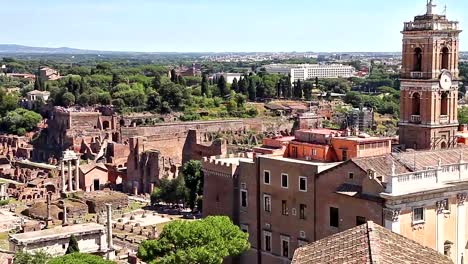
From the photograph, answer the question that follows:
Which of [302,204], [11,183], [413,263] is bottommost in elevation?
[11,183]

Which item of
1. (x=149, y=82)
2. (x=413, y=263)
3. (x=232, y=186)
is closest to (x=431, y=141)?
(x=232, y=186)

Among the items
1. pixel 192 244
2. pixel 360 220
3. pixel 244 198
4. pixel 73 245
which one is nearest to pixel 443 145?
pixel 360 220

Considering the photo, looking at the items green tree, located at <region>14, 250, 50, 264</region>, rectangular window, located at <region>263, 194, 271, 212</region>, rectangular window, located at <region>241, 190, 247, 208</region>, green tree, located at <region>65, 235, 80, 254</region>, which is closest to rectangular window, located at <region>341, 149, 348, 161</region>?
rectangular window, located at <region>263, 194, 271, 212</region>

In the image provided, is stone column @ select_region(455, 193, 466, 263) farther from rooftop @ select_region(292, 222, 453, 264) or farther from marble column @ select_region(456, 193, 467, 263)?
rooftop @ select_region(292, 222, 453, 264)

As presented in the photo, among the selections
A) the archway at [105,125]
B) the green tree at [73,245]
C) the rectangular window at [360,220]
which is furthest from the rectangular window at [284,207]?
the archway at [105,125]

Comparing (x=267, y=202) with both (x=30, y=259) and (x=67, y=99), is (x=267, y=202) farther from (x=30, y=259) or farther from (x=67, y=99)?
(x=67, y=99)

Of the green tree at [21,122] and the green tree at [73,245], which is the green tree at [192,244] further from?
the green tree at [21,122]

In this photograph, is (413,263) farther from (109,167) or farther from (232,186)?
(109,167)
